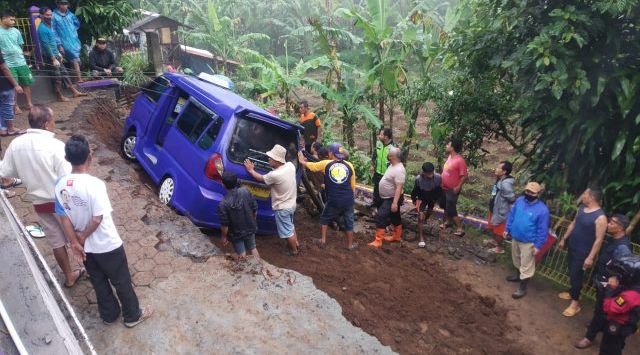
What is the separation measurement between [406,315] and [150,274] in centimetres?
289

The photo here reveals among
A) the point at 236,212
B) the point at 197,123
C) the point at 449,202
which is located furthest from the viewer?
the point at 449,202

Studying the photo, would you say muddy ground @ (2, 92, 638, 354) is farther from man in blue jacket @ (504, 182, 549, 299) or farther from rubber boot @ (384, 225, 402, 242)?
man in blue jacket @ (504, 182, 549, 299)

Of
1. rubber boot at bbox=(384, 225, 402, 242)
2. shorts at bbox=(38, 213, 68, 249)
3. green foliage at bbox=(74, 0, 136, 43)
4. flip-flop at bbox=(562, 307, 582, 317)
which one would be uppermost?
green foliage at bbox=(74, 0, 136, 43)

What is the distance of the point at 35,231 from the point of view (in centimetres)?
535

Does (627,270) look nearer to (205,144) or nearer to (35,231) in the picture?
(205,144)

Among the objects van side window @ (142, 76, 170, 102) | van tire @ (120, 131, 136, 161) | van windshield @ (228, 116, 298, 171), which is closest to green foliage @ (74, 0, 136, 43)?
van side window @ (142, 76, 170, 102)

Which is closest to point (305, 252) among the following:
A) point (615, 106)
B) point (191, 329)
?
point (191, 329)

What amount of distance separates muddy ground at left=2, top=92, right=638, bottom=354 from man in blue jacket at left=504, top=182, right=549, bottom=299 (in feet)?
1.44

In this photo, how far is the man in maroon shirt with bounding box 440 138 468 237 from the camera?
24.4 ft

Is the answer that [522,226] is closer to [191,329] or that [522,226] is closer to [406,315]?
[406,315]

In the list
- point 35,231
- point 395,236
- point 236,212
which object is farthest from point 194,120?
point 395,236

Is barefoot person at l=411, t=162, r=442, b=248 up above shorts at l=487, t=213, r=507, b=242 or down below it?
above

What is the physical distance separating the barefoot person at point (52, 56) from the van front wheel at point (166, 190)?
162 inches

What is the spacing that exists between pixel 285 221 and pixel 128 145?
3578mm
